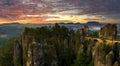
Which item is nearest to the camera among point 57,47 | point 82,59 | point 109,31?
Answer: point 109,31

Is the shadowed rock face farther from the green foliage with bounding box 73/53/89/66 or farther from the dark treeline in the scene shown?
the dark treeline

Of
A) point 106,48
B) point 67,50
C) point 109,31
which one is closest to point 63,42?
point 67,50

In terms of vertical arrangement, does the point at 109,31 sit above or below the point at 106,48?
above

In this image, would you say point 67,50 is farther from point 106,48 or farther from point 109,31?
point 106,48

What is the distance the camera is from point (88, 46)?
3356 inches

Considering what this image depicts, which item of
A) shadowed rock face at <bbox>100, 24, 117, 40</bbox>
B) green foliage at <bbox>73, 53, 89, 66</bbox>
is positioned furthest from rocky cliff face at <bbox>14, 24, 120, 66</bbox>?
green foliage at <bbox>73, 53, 89, 66</bbox>

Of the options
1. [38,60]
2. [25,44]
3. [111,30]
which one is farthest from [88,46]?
[25,44]

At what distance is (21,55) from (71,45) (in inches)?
739

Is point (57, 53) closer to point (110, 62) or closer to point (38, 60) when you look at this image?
point (38, 60)

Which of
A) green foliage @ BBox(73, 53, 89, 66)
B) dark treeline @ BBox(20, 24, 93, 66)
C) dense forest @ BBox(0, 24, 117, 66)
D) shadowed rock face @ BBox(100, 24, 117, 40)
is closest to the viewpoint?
shadowed rock face @ BBox(100, 24, 117, 40)

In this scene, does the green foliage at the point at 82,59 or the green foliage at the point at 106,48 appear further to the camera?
the green foliage at the point at 82,59

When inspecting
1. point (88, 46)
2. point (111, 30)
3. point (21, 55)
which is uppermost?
point (111, 30)

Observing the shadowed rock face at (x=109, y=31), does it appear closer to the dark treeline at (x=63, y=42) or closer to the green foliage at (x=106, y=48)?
the dark treeline at (x=63, y=42)

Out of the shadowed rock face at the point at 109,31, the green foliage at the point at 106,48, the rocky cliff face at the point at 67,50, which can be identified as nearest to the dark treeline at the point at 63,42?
the rocky cliff face at the point at 67,50
